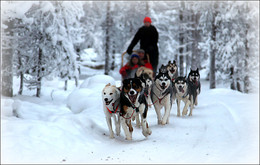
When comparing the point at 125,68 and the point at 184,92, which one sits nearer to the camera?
the point at 184,92

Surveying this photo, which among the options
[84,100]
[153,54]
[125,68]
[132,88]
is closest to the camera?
[132,88]

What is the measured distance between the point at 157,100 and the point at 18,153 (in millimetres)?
3697

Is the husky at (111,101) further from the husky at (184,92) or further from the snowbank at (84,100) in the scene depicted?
the snowbank at (84,100)

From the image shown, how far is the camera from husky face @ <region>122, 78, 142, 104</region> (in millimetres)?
5023

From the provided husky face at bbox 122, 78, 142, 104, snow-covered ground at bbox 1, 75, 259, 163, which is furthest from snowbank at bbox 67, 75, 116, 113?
husky face at bbox 122, 78, 142, 104

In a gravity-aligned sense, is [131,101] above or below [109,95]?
below

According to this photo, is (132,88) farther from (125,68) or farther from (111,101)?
(125,68)

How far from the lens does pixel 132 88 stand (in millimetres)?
5023

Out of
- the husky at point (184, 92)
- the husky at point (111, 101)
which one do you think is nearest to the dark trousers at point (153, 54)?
the husky at point (184, 92)

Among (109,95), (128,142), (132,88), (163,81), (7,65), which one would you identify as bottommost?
(128,142)

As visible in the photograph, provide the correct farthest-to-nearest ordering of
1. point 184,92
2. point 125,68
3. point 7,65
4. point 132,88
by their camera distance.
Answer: point 7,65, point 125,68, point 184,92, point 132,88

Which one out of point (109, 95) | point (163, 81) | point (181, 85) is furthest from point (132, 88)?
point (181, 85)

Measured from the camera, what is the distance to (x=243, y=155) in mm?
3699

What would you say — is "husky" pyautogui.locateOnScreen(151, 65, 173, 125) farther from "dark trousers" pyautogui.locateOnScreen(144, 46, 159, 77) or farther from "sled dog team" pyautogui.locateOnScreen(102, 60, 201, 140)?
"dark trousers" pyautogui.locateOnScreen(144, 46, 159, 77)
